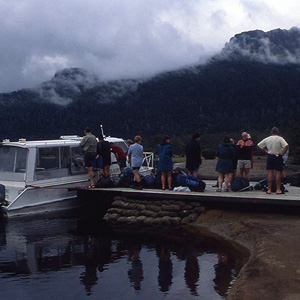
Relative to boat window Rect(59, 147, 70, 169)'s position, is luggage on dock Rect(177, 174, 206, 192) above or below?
below

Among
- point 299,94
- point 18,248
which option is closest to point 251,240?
point 18,248

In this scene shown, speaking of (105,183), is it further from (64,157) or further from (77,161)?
(64,157)

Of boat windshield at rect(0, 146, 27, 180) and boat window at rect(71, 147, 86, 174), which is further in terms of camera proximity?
boat window at rect(71, 147, 86, 174)

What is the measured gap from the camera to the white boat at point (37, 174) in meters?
13.9

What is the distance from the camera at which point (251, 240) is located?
9.66 metres

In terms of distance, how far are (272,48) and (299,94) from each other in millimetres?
72978

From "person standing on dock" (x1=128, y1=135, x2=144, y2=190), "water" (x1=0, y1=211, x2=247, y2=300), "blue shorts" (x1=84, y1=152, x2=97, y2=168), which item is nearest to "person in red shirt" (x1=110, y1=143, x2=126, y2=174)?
"blue shorts" (x1=84, y1=152, x2=97, y2=168)

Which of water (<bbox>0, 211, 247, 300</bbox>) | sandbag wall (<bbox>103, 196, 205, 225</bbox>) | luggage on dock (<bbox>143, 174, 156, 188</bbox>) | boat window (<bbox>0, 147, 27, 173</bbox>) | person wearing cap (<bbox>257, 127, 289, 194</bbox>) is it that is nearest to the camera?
water (<bbox>0, 211, 247, 300</bbox>)

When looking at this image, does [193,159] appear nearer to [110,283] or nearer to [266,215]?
[266,215]

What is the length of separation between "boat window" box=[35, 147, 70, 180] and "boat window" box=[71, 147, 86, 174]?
0.20 metres

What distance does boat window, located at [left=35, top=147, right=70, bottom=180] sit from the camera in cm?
1456

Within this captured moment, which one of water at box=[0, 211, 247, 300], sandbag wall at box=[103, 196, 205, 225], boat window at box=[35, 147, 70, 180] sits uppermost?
boat window at box=[35, 147, 70, 180]

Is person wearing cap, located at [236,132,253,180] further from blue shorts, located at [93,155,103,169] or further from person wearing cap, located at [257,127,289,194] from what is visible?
blue shorts, located at [93,155,103,169]

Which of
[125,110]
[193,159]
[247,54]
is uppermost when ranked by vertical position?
[247,54]
